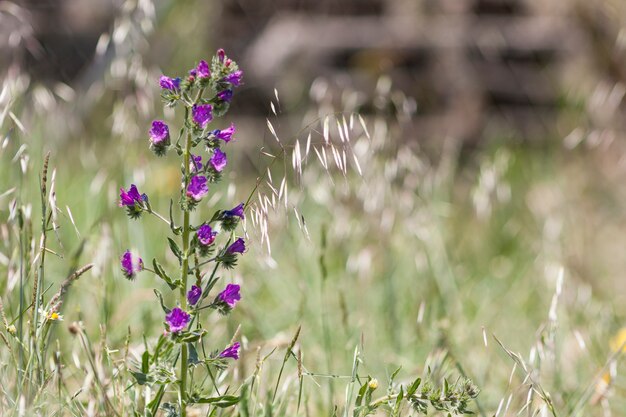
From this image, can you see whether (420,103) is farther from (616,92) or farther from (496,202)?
(616,92)

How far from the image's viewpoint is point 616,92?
2580 millimetres

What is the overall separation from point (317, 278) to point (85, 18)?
3439mm

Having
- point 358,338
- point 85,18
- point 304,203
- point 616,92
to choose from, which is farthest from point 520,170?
point 85,18

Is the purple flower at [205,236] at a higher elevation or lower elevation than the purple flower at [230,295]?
higher

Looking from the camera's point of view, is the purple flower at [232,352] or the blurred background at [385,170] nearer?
the purple flower at [232,352]

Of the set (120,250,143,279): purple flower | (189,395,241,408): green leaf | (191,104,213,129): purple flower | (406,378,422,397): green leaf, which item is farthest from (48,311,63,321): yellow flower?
(406,378,422,397): green leaf

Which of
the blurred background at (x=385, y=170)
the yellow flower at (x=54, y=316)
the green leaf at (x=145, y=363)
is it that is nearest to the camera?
the green leaf at (x=145, y=363)

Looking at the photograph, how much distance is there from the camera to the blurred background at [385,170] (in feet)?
7.06

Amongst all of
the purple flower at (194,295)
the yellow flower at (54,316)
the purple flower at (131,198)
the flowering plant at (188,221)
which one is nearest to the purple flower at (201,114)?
the flowering plant at (188,221)

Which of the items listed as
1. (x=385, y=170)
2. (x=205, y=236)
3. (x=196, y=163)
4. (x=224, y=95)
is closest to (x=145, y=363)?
(x=205, y=236)

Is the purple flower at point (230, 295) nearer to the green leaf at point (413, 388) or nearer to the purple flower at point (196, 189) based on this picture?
the purple flower at point (196, 189)

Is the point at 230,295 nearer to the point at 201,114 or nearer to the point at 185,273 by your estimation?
the point at 185,273

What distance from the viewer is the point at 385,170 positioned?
2.26 m

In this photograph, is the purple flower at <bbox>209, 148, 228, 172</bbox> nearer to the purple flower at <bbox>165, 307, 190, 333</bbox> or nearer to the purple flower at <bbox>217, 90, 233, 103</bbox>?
the purple flower at <bbox>217, 90, 233, 103</bbox>
